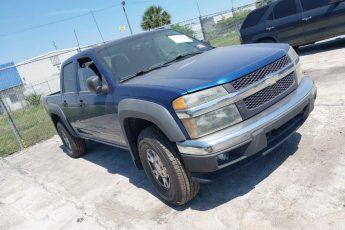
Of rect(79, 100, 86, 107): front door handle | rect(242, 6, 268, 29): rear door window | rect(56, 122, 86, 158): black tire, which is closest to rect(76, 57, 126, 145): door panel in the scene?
rect(79, 100, 86, 107): front door handle

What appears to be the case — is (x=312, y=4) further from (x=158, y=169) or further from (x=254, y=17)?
(x=158, y=169)

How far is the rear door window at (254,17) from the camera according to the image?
10141 millimetres

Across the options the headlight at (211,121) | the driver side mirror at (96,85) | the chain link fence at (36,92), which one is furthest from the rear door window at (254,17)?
the headlight at (211,121)

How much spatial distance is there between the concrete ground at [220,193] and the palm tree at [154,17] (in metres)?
26.7

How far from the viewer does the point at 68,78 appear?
5.59 metres

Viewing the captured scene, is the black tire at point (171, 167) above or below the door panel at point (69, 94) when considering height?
below

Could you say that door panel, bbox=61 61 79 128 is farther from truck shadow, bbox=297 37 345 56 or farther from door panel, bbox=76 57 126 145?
truck shadow, bbox=297 37 345 56

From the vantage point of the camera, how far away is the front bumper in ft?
9.45

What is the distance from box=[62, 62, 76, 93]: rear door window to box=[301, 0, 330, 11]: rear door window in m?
6.76

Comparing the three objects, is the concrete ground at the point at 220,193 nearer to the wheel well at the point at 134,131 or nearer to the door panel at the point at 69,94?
the wheel well at the point at 134,131

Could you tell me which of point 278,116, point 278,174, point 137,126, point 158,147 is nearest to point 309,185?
point 278,174

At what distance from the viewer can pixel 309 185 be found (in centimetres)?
326

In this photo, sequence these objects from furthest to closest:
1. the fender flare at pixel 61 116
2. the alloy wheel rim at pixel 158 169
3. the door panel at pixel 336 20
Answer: the door panel at pixel 336 20 → the fender flare at pixel 61 116 → the alloy wheel rim at pixel 158 169

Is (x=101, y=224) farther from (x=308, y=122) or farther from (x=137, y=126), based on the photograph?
(x=308, y=122)
